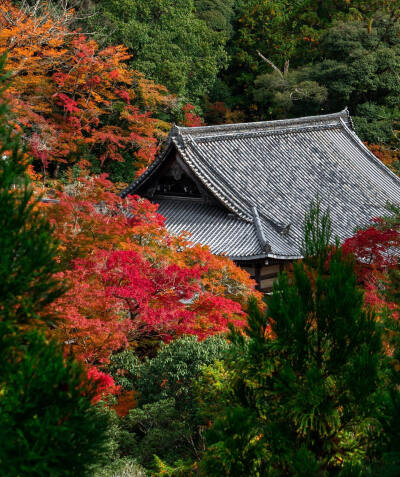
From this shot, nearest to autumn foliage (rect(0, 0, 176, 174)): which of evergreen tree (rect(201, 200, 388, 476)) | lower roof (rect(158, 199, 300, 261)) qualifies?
lower roof (rect(158, 199, 300, 261))

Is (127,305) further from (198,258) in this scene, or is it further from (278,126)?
(278,126)

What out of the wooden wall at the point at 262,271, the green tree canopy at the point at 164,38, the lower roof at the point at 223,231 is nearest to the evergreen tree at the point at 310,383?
the lower roof at the point at 223,231

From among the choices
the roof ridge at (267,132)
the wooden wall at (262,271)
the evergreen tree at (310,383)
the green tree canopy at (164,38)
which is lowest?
the evergreen tree at (310,383)

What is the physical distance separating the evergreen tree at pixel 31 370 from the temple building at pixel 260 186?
13702 mm

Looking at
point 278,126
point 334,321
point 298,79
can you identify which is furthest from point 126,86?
point 334,321

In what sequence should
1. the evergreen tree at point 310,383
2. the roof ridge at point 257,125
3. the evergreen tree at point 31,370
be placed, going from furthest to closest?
the roof ridge at point 257,125
the evergreen tree at point 310,383
the evergreen tree at point 31,370

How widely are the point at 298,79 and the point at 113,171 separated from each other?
13274mm

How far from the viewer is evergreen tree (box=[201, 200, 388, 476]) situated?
412cm

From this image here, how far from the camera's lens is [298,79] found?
35.9 m

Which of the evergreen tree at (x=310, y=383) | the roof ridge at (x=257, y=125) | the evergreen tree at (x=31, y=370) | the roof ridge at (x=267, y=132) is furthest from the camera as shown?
the roof ridge at (x=267, y=132)

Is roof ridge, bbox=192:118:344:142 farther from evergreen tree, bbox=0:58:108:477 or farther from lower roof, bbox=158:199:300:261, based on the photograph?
evergreen tree, bbox=0:58:108:477

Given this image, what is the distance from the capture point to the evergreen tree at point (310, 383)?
412cm

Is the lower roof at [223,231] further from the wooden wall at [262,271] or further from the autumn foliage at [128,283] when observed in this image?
the autumn foliage at [128,283]

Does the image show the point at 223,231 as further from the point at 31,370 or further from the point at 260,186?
the point at 31,370
